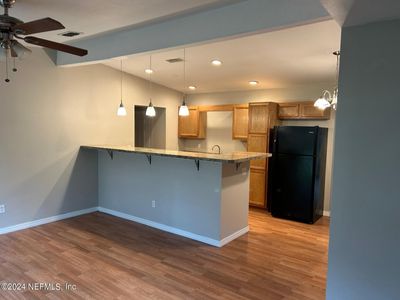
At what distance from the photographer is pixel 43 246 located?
12.4 feet

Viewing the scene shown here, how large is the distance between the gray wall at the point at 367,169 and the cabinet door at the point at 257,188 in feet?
11.0

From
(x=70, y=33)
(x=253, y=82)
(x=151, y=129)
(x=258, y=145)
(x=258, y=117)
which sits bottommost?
(x=258, y=145)

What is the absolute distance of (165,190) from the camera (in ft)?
14.5

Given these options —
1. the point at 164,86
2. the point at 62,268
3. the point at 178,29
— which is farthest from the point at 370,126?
the point at 164,86

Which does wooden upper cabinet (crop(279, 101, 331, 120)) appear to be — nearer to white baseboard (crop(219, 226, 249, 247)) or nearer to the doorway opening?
white baseboard (crop(219, 226, 249, 247))

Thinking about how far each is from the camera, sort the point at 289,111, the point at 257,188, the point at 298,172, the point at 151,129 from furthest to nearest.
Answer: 1. the point at 151,129
2. the point at 257,188
3. the point at 289,111
4. the point at 298,172

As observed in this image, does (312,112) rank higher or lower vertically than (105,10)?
lower

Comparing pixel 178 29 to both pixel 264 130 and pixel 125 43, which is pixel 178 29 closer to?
pixel 125 43

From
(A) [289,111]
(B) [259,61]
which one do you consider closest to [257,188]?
(A) [289,111]

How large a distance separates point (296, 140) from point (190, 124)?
267cm

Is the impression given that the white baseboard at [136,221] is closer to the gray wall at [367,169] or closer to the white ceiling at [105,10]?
the gray wall at [367,169]

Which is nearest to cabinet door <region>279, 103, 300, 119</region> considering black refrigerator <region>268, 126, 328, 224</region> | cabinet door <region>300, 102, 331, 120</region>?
cabinet door <region>300, 102, 331, 120</region>

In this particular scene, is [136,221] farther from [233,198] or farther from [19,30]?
[19,30]

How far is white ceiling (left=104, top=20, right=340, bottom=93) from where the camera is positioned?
11.0ft
